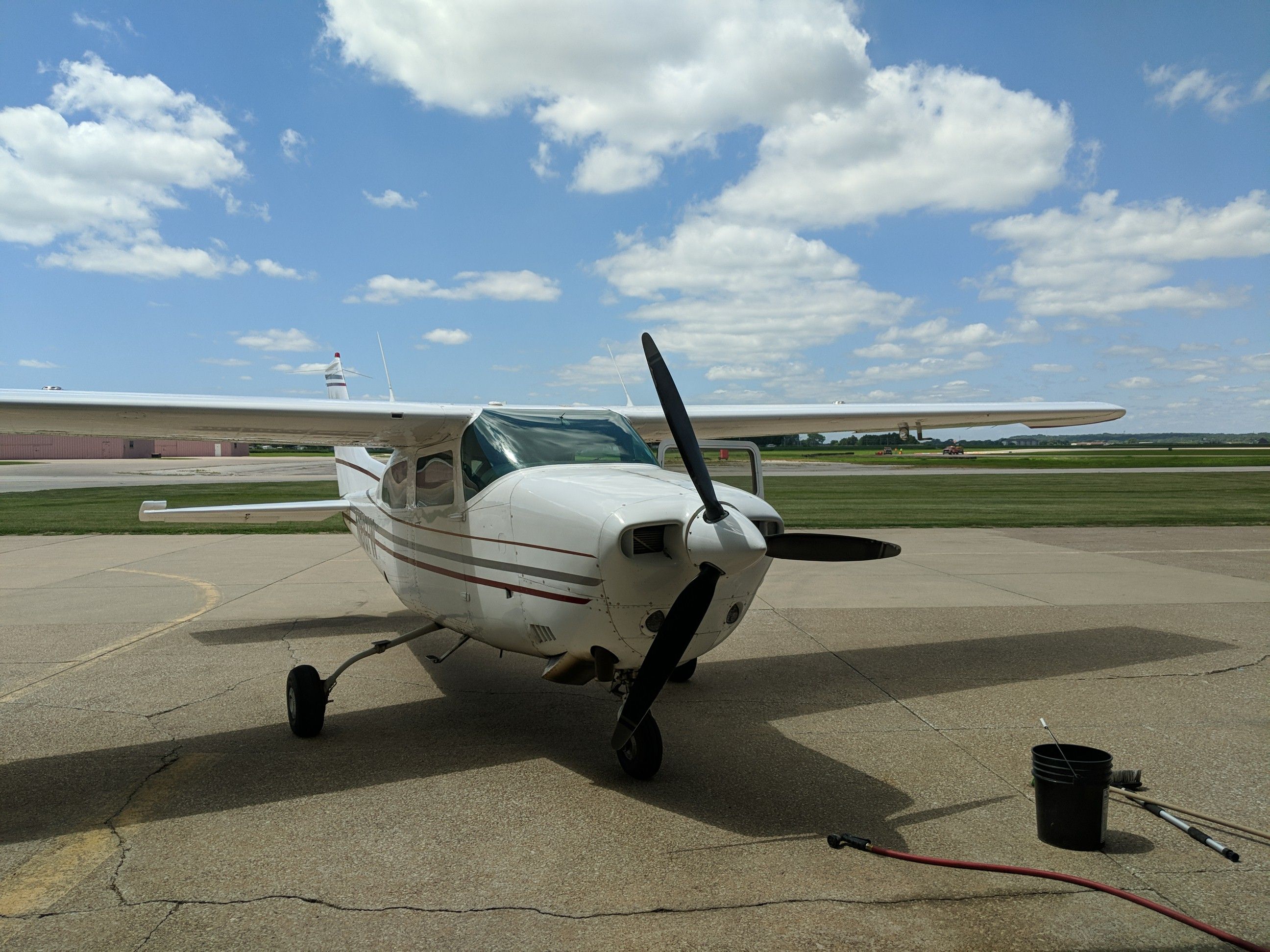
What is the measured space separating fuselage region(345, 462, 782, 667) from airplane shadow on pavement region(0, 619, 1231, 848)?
0.78 meters

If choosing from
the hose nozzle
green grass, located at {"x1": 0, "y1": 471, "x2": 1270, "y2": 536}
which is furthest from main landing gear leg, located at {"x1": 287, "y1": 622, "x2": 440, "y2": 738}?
green grass, located at {"x1": 0, "y1": 471, "x2": 1270, "y2": 536}

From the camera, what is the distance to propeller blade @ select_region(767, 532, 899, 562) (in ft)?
15.1

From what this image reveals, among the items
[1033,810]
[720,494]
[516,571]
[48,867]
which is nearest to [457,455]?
[516,571]

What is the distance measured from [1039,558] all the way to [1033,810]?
35.9ft

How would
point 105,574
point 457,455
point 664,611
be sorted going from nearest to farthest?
point 664,611
point 457,455
point 105,574

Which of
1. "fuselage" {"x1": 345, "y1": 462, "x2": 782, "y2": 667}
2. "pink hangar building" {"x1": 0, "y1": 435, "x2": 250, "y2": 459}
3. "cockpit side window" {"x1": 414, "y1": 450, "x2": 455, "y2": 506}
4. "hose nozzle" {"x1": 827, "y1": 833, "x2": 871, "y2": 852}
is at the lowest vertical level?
"hose nozzle" {"x1": 827, "y1": 833, "x2": 871, "y2": 852}

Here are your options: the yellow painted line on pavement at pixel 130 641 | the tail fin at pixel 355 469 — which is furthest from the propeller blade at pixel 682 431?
the yellow painted line on pavement at pixel 130 641

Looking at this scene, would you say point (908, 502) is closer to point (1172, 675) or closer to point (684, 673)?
point (1172, 675)

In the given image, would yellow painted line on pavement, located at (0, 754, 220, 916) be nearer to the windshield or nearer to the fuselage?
the fuselage

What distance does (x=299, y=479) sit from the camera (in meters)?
37.2

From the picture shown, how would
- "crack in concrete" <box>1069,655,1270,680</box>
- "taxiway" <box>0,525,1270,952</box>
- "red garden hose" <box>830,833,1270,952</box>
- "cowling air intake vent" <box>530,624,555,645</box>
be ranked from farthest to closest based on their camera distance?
"crack in concrete" <box>1069,655,1270,680</box>, "cowling air intake vent" <box>530,624,555,645</box>, "taxiway" <box>0,525,1270,952</box>, "red garden hose" <box>830,833,1270,952</box>

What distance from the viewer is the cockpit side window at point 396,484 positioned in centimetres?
677

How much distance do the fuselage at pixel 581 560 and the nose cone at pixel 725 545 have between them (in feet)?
0.08

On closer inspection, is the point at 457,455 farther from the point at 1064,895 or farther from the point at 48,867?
the point at 1064,895
